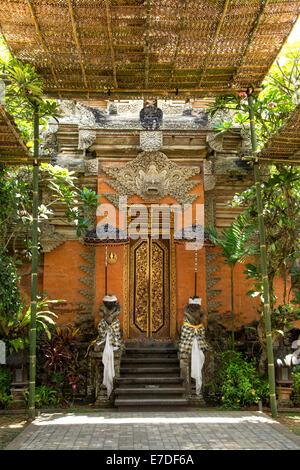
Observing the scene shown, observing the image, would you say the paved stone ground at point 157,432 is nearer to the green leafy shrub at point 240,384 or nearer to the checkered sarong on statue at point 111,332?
the green leafy shrub at point 240,384

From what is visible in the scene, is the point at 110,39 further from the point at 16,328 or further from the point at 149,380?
the point at 149,380

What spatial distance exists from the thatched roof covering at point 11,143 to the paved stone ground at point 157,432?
145 inches

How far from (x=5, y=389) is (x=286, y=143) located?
5849 millimetres

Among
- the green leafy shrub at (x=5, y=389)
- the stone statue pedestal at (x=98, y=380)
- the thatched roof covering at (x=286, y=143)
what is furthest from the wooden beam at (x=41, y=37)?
the green leafy shrub at (x=5, y=389)

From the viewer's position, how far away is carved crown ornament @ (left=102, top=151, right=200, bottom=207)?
8.98 m

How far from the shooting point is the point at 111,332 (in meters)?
7.84

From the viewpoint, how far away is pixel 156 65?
674 cm

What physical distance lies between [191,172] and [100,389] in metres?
4.54

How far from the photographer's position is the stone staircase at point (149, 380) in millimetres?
7148

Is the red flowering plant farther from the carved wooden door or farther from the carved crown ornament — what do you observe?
the carved wooden door

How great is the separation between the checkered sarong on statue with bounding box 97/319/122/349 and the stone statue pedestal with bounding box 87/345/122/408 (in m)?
0.15

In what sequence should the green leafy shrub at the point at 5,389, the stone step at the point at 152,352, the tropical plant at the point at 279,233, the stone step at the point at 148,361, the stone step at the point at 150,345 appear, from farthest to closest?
the stone step at the point at 150,345
the stone step at the point at 152,352
the stone step at the point at 148,361
the tropical plant at the point at 279,233
the green leafy shrub at the point at 5,389
